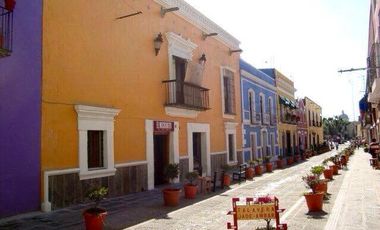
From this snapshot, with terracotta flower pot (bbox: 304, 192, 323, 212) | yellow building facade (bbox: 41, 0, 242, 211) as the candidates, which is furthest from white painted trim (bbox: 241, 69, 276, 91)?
terracotta flower pot (bbox: 304, 192, 323, 212)

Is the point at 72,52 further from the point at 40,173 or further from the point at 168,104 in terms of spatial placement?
the point at 168,104

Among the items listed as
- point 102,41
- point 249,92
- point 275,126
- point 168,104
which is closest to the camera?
point 102,41

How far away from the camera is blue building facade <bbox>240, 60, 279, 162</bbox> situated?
76.9 feet

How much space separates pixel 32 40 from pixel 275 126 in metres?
23.3

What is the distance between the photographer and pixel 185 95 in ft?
51.3

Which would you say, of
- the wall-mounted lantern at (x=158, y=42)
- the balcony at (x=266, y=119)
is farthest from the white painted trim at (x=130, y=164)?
the balcony at (x=266, y=119)

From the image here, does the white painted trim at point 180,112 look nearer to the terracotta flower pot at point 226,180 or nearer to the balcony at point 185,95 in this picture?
the balcony at point 185,95

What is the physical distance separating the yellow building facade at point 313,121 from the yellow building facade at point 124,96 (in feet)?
99.6

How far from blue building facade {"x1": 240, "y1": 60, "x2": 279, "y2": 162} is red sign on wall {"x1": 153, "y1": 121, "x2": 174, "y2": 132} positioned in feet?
28.4

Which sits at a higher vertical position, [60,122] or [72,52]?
[72,52]

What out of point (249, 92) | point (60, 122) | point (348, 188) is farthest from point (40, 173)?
point (249, 92)

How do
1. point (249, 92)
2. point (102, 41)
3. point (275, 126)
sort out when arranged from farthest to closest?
point (275, 126), point (249, 92), point (102, 41)

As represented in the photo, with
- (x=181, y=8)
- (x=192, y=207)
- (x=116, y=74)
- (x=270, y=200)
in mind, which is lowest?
(x=192, y=207)

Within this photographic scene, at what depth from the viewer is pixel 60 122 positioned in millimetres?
9852
